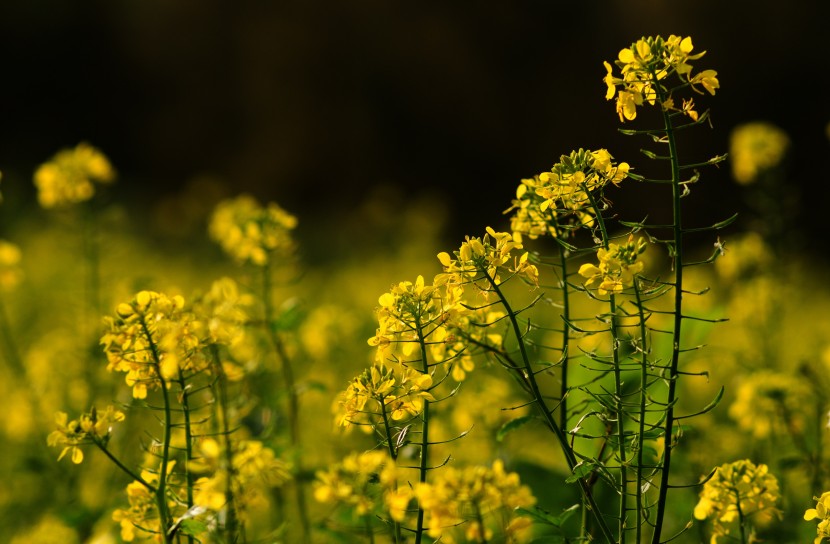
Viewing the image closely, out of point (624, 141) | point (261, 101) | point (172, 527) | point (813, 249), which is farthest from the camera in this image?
point (261, 101)

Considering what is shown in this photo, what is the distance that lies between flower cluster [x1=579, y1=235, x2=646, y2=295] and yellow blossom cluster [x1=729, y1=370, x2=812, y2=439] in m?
1.33

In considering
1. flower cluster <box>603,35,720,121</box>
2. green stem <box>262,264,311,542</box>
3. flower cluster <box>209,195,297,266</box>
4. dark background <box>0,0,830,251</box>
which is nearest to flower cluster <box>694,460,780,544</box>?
flower cluster <box>603,35,720,121</box>

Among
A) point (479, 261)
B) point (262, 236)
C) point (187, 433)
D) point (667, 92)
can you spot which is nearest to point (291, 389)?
point (262, 236)

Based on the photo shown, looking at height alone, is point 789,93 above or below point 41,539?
above

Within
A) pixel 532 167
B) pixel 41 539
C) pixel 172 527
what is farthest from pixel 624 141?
pixel 172 527

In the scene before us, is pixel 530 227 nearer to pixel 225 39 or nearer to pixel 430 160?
pixel 430 160

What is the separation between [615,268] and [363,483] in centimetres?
54

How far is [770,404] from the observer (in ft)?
8.68

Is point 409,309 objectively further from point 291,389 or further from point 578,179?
point 291,389

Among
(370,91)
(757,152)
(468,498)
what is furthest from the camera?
(370,91)

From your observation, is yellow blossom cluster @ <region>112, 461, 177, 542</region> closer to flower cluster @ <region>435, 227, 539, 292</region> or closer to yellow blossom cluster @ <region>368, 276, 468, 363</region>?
yellow blossom cluster @ <region>368, 276, 468, 363</region>

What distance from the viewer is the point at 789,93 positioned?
8648 mm

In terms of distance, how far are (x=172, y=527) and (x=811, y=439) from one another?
2060 mm

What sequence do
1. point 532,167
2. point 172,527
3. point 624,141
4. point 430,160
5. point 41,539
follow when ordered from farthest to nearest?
point 430,160 → point 532,167 → point 624,141 → point 41,539 → point 172,527
